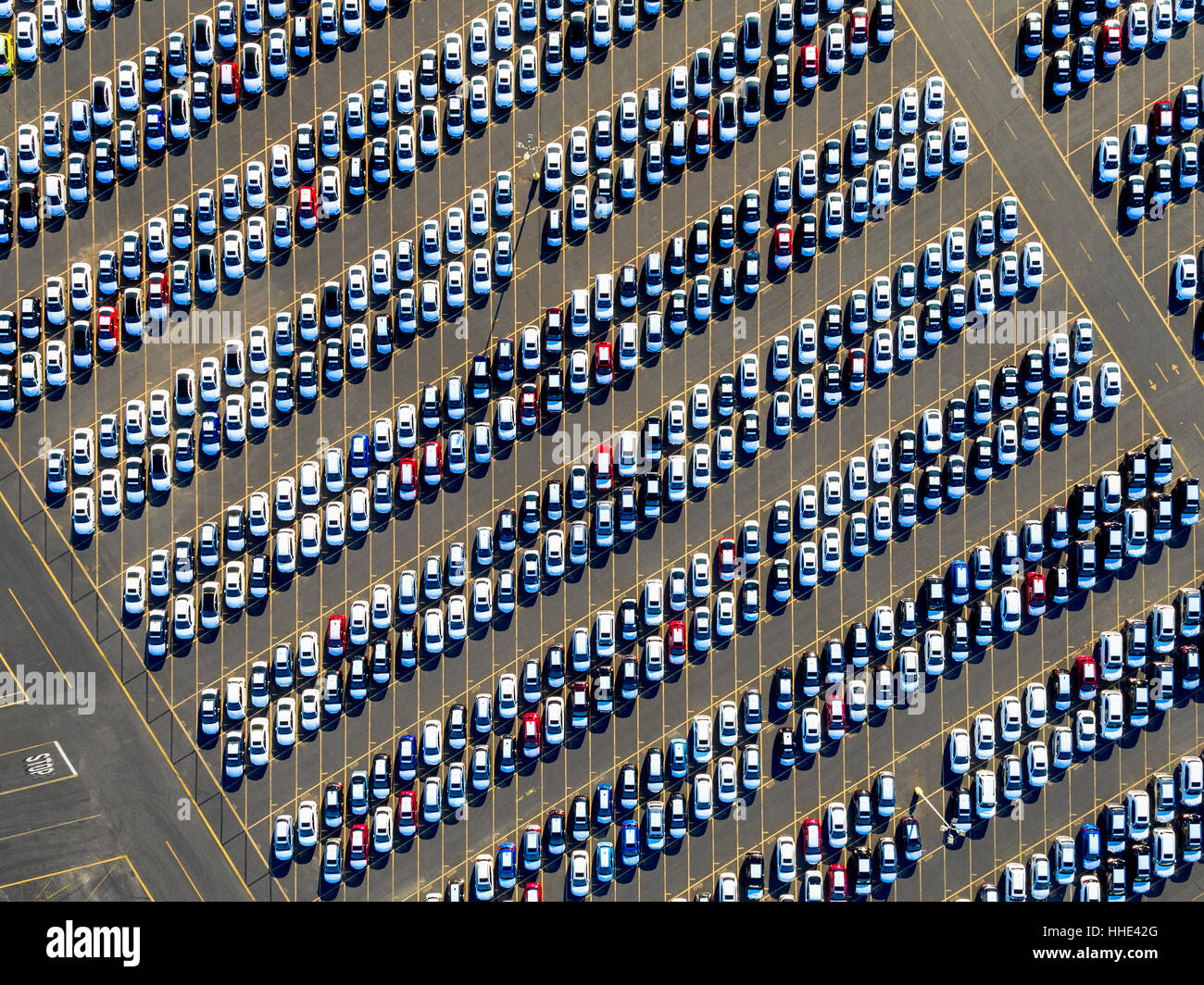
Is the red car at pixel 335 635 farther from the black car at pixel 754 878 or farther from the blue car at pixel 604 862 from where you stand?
the black car at pixel 754 878

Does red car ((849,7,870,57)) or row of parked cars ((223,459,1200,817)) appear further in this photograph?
row of parked cars ((223,459,1200,817))

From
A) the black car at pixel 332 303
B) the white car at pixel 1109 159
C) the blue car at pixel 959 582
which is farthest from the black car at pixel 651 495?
the white car at pixel 1109 159

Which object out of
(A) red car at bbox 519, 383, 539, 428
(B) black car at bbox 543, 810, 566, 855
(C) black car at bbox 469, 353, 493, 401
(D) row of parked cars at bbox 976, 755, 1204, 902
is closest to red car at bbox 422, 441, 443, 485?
(C) black car at bbox 469, 353, 493, 401

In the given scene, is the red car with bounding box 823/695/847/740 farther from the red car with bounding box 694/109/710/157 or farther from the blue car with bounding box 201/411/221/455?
the blue car with bounding box 201/411/221/455

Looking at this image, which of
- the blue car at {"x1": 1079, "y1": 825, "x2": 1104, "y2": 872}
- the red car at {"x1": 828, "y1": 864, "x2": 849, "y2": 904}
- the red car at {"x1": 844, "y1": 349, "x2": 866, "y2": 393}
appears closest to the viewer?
the red car at {"x1": 844, "y1": 349, "x2": 866, "y2": 393}

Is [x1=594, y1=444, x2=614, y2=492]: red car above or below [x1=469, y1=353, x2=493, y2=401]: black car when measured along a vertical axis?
below

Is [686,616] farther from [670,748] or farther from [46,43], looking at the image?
[46,43]
